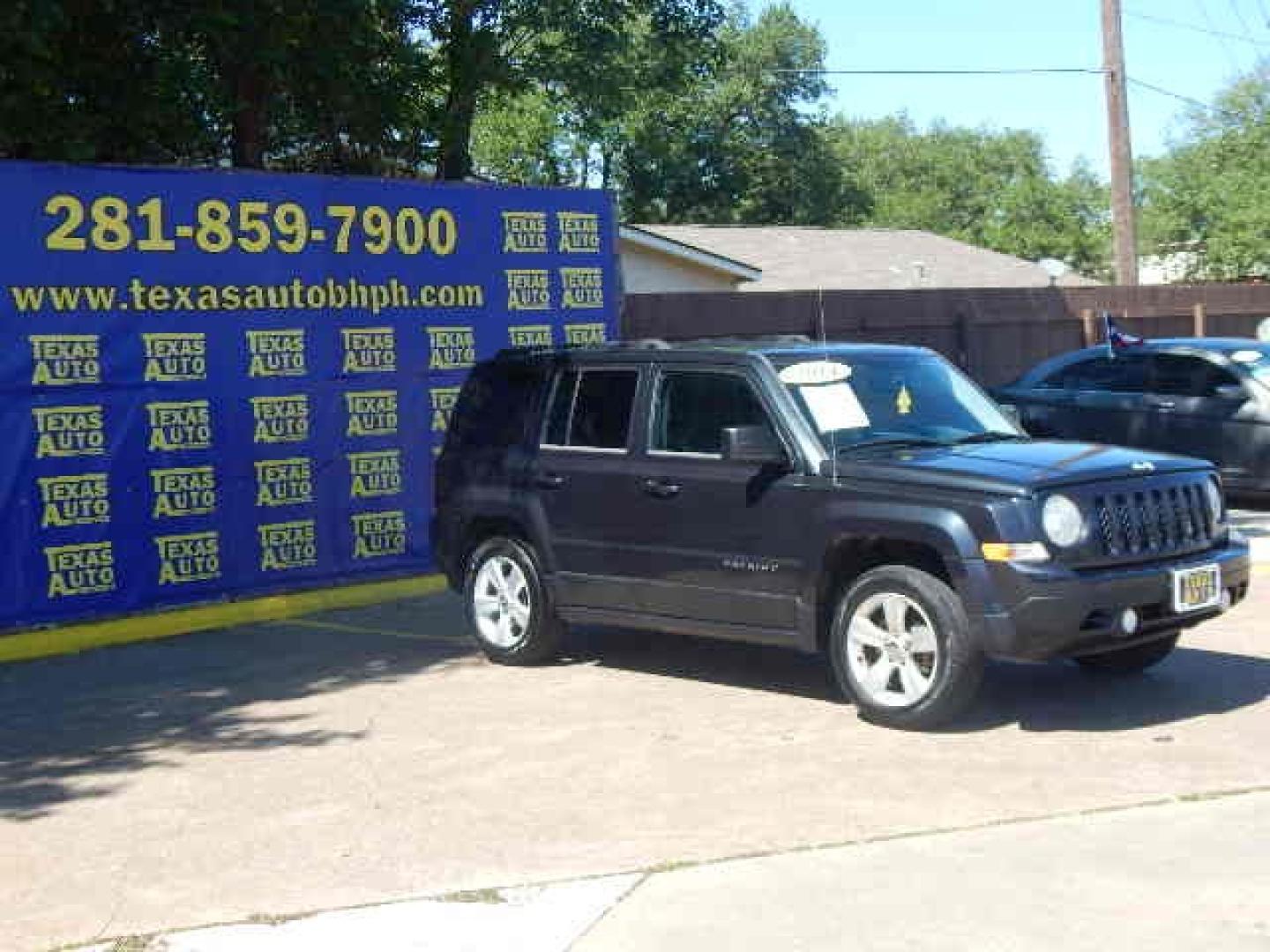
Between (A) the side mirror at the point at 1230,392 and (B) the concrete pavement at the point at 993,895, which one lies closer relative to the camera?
(B) the concrete pavement at the point at 993,895

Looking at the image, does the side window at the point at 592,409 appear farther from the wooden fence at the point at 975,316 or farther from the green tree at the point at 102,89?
the green tree at the point at 102,89

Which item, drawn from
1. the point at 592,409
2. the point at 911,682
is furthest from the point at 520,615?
the point at 911,682

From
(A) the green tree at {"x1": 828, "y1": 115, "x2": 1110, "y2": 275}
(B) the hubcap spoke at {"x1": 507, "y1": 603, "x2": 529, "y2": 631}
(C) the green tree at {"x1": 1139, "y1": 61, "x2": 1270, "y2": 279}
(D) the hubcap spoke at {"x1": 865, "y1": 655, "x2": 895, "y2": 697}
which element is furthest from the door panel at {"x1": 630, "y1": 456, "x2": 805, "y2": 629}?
(A) the green tree at {"x1": 828, "y1": 115, "x2": 1110, "y2": 275}

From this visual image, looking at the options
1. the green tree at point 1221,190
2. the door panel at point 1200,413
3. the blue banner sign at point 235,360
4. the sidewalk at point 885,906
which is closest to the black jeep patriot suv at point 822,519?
the sidewalk at point 885,906

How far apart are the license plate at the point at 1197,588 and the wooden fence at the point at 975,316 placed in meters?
6.97

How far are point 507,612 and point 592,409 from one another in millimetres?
1261

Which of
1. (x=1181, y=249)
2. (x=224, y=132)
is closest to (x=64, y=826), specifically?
(x=224, y=132)

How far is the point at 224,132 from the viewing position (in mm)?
18516

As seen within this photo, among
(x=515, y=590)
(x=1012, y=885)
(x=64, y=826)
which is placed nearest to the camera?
(x=1012, y=885)

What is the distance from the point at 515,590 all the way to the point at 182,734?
6.95 ft

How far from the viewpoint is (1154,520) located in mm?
8289

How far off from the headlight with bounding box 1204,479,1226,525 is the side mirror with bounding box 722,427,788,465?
6.56 ft

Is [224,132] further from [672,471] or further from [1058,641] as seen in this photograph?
[1058,641]

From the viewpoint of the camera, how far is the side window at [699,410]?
9148 mm
